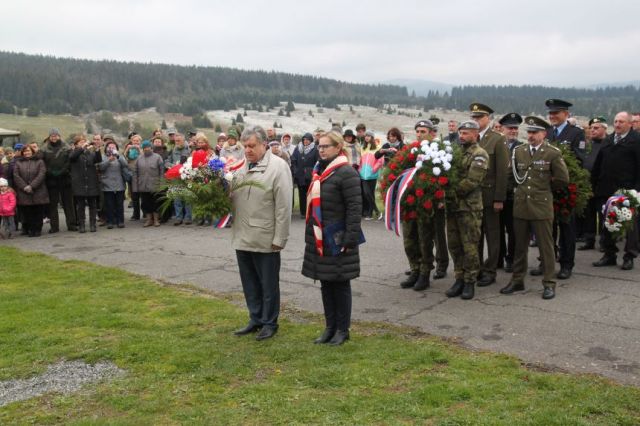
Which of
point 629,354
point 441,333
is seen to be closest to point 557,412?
point 629,354

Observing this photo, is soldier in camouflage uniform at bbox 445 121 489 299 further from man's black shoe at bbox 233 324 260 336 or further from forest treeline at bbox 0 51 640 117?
→ forest treeline at bbox 0 51 640 117

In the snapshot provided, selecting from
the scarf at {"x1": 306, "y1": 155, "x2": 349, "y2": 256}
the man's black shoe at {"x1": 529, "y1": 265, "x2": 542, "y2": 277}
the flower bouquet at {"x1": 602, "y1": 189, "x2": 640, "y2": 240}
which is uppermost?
the scarf at {"x1": 306, "y1": 155, "x2": 349, "y2": 256}

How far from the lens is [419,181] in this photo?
7578 mm

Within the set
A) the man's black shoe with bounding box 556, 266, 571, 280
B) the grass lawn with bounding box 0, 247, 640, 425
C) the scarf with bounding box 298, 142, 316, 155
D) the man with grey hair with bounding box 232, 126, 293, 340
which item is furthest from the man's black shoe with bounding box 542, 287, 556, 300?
the scarf with bounding box 298, 142, 316, 155

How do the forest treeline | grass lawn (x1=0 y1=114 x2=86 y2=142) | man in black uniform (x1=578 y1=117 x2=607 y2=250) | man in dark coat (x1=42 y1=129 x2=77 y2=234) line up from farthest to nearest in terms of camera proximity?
1. the forest treeline
2. grass lawn (x1=0 y1=114 x2=86 y2=142)
3. man in dark coat (x1=42 y1=129 x2=77 y2=234)
4. man in black uniform (x1=578 y1=117 x2=607 y2=250)

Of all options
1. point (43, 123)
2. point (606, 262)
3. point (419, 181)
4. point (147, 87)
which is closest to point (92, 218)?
point (419, 181)

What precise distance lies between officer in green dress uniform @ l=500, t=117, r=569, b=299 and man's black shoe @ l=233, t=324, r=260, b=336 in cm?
332

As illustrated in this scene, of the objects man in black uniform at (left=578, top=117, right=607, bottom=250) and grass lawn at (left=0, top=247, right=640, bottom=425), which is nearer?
grass lawn at (left=0, top=247, right=640, bottom=425)

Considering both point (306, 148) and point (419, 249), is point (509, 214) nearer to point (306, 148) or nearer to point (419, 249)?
point (419, 249)

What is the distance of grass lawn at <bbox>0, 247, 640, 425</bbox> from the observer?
15.0 feet

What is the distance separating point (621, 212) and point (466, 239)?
2904mm

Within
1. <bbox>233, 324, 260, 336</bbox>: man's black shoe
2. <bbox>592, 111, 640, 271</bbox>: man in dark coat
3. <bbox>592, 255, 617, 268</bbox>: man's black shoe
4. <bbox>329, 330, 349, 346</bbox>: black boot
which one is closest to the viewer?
<bbox>329, 330, 349, 346</bbox>: black boot

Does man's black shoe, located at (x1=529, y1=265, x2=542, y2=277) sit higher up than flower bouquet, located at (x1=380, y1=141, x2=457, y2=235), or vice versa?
flower bouquet, located at (x1=380, y1=141, x2=457, y2=235)

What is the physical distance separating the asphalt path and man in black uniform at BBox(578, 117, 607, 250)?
33 centimetres
